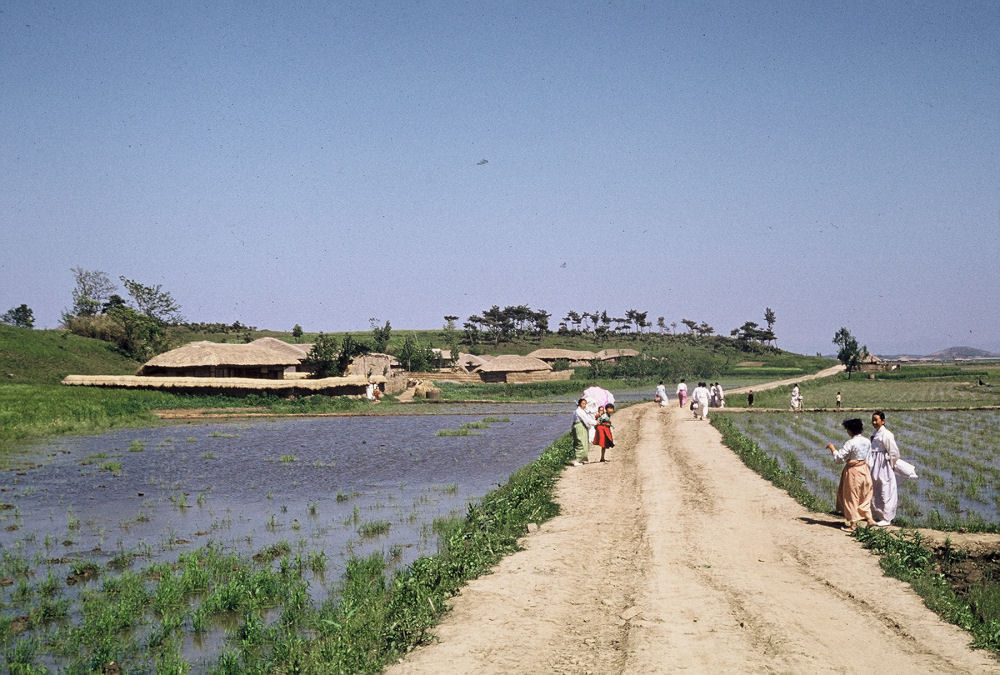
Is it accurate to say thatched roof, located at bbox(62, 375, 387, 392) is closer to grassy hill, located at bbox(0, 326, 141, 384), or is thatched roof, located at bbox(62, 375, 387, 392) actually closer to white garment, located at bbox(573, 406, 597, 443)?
grassy hill, located at bbox(0, 326, 141, 384)

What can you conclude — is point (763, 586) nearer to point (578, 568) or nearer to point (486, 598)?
point (578, 568)

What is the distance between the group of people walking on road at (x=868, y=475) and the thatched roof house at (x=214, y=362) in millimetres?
37567

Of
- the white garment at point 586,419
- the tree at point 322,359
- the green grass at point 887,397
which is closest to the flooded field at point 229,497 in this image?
the white garment at point 586,419

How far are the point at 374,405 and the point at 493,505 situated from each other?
32453 millimetres

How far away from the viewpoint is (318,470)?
2059cm

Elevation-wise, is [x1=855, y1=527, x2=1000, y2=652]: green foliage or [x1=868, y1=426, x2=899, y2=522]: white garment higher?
[x1=868, y1=426, x2=899, y2=522]: white garment

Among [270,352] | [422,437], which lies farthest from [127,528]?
[270,352]

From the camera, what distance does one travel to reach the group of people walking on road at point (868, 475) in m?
11.1

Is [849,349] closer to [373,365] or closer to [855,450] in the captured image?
[373,365]

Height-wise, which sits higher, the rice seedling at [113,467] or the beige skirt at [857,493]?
the beige skirt at [857,493]

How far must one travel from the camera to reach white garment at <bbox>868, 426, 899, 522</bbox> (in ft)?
36.2

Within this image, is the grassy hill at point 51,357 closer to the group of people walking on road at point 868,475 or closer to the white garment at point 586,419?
the white garment at point 586,419

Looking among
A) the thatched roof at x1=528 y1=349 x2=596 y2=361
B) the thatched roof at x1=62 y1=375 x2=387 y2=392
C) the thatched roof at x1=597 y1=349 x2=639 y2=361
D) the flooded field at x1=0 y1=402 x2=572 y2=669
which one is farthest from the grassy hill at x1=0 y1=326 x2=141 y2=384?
the thatched roof at x1=597 y1=349 x2=639 y2=361

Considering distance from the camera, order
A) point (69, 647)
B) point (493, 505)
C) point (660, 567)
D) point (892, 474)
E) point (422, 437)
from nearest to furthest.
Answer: point (69, 647) → point (660, 567) → point (892, 474) → point (493, 505) → point (422, 437)
